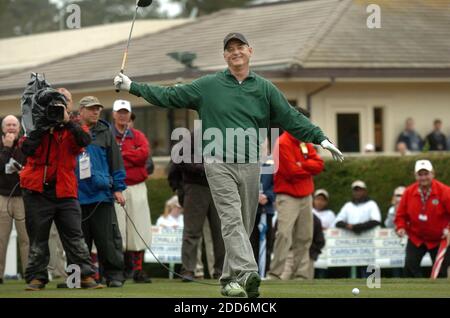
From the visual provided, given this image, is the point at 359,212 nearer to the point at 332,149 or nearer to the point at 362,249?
the point at 362,249

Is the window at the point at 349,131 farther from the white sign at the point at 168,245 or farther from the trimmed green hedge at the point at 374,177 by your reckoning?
the white sign at the point at 168,245

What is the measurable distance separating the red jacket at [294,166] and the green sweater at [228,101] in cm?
469

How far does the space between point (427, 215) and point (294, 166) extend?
2.06 metres

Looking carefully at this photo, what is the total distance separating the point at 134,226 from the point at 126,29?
31115 mm

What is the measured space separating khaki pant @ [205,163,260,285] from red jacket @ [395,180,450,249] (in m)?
6.10

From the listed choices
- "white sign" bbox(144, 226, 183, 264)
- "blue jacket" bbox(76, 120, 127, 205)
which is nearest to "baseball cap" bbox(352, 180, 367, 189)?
"white sign" bbox(144, 226, 183, 264)

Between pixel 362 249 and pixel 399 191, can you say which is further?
pixel 399 191

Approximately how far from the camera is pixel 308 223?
1688cm

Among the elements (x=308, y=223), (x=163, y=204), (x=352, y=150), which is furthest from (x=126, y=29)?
(x=308, y=223)

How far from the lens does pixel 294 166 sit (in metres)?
16.4

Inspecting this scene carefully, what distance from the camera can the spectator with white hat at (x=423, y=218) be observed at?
17.1 metres

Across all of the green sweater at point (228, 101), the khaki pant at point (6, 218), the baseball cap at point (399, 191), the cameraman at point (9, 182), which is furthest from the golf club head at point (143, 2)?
the baseball cap at point (399, 191)

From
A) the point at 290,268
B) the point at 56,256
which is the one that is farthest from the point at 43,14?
the point at 290,268

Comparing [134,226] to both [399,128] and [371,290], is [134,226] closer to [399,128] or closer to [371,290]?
[371,290]
